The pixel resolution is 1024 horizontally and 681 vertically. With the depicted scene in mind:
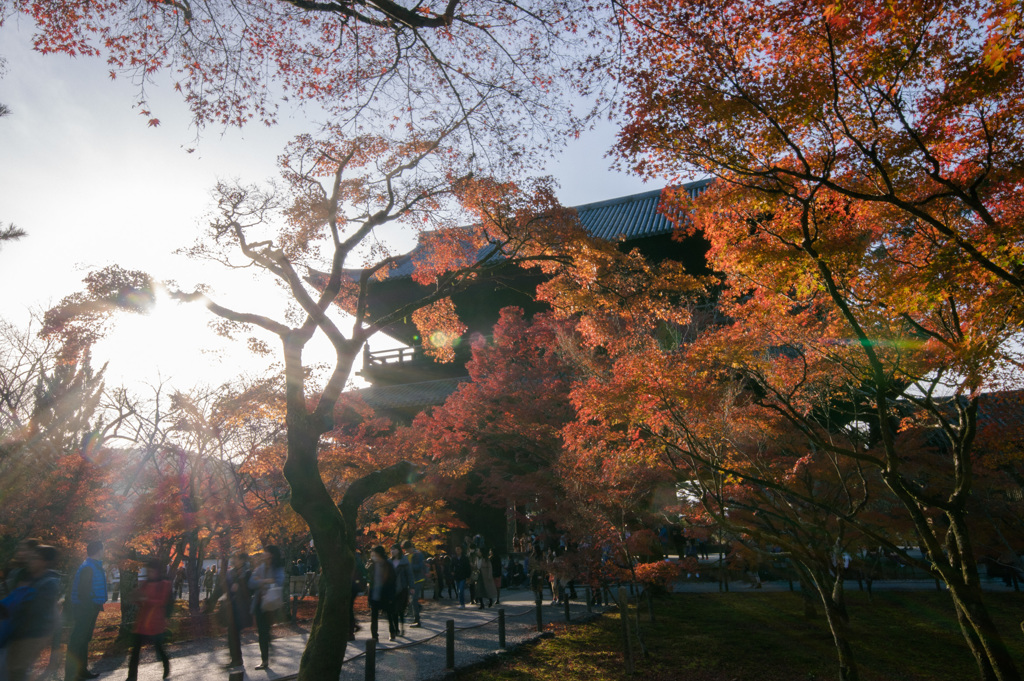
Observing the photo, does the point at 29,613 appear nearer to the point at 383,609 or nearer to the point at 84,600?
the point at 84,600

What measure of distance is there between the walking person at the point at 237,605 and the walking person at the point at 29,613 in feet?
9.07

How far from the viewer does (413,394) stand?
17859mm

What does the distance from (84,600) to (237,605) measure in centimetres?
171

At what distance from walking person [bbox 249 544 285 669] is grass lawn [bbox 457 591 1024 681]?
2.56 metres

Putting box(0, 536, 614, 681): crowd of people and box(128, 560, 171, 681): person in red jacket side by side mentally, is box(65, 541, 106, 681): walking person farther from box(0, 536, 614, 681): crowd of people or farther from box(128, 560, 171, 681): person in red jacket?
box(128, 560, 171, 681): person in red jacket

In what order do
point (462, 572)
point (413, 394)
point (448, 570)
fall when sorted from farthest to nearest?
point (413, 394) < point (448, 570) < point (462, 572)

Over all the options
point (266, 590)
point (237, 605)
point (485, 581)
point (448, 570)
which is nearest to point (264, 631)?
point (237, 605)

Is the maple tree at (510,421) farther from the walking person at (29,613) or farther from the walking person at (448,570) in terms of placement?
the walking person at (29,613)

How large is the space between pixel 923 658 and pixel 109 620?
17367 millimetres

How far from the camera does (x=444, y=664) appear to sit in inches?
295

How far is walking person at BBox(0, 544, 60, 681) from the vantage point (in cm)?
425

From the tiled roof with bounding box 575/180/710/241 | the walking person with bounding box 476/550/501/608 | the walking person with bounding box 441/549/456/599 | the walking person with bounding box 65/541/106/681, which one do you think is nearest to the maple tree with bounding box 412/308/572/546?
the walking person with bounding box 476/550/501/608

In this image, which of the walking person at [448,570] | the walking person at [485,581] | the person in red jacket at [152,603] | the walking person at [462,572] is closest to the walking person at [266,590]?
the person in red jacket at [152,603]

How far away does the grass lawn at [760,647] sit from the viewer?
7.67 meters
